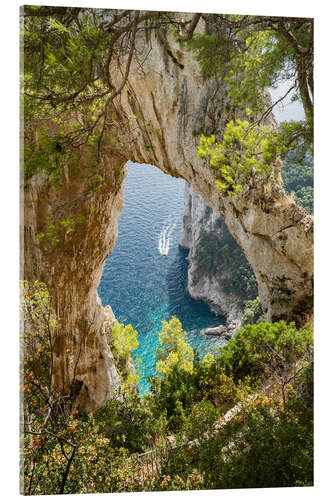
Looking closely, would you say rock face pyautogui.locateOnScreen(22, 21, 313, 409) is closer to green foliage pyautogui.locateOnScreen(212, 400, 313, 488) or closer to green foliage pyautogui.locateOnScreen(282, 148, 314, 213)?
green foliage pyautogui.locateOnScreen(282, 148, 314, 213)

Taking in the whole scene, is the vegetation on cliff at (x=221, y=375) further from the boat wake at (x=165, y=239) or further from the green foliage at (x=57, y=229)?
the boat wake at (x=165, y=239)

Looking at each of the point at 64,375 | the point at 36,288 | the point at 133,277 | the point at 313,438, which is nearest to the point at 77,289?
the point at 133,277

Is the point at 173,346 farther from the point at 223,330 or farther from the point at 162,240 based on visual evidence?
the point at 162,240

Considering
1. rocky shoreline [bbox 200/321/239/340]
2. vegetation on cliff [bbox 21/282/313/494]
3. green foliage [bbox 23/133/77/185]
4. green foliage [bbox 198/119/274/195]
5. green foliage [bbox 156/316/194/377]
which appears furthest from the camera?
green foliage [bbox 156/316/194/377]

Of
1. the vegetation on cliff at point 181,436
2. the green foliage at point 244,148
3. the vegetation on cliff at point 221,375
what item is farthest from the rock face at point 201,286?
the green foliage at point 244,148

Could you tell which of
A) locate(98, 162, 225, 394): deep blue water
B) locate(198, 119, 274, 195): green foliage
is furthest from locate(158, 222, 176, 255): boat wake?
locate(198, 119, 274, 195): green foliage

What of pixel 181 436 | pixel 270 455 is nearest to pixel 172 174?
pixel 181 436

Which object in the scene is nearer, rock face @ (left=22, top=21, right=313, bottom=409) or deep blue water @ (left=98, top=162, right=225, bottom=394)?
rock face @ (left=22, top=21, right=313, bottom=409)
